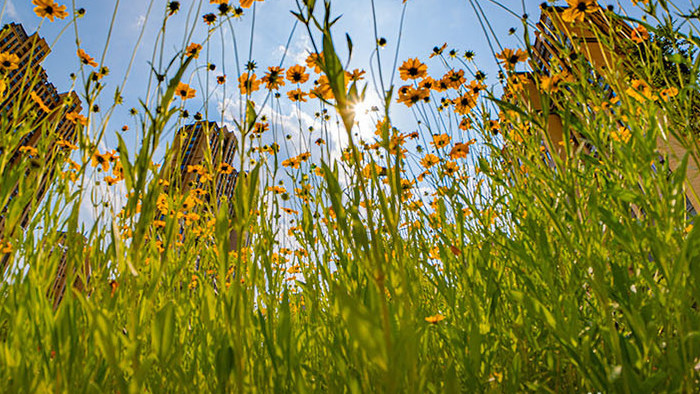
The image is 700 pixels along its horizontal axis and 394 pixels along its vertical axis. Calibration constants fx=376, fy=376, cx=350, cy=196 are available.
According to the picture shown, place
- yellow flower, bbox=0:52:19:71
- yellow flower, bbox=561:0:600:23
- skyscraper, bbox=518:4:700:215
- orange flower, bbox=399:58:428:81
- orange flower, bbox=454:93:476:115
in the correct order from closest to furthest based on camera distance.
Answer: skyscraper, bbox=518:4:700:215 < yellow flower, bbox=561:0:600:23 < yellow flower, bbox=0:52:19:71 < orange flower, bbox=454:93:476:115 < orange flower, bbox=399:58:428:81

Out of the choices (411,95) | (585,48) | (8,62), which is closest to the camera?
(585,48)

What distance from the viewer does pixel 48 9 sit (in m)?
1.42

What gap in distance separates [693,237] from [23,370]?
32.0 inches

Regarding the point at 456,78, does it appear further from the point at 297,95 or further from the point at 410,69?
the point at 297,95

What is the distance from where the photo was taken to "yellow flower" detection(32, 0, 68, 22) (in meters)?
1.36

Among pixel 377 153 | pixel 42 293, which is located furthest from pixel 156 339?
pixel 377 153

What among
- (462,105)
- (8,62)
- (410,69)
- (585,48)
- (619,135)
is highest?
(410,69)

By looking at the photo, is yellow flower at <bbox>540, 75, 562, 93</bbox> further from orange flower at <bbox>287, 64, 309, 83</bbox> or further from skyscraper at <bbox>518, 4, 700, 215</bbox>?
orange flower at <bbox>287, 64, 309, 83</bbox>

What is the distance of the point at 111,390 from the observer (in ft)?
2.03

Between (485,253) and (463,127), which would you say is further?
(463,127)

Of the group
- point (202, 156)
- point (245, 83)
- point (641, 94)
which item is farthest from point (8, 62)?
point (641, 94)

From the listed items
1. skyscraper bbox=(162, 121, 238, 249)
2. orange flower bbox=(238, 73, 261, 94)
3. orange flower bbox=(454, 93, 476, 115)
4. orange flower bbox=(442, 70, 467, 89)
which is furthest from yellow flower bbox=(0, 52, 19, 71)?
orange flower bbox=(454, 93, 476, 115)

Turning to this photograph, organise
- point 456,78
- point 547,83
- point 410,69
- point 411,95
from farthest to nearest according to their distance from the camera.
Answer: point 410,69, point 411,95, point 456,78, point 547,83

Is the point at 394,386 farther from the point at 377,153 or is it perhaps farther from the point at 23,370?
the point at 377,153
